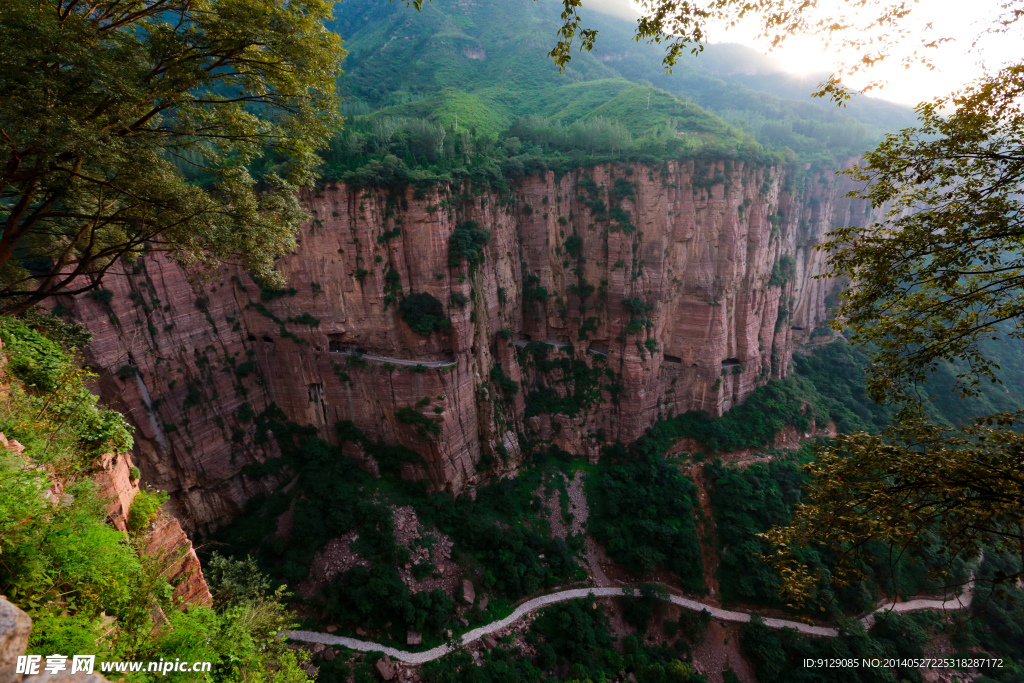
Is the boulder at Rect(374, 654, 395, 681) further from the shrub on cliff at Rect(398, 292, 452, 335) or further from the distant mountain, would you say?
the distant mountain

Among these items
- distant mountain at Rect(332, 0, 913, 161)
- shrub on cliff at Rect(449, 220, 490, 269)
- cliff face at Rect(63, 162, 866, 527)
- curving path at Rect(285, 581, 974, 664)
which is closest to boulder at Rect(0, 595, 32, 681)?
curving path at Rect(285, 581, 974, 664)

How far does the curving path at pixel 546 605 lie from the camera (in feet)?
54.3

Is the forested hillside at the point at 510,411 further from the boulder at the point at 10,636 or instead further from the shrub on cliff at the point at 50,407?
the boulder at the point at 10,636

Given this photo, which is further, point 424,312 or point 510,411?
point 510,411

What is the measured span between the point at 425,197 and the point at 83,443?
16683 mm

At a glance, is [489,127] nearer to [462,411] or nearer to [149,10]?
[462,411]

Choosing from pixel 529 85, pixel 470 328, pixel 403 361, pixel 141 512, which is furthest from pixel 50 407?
pixel 529 85

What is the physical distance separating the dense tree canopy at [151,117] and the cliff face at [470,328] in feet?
37.9

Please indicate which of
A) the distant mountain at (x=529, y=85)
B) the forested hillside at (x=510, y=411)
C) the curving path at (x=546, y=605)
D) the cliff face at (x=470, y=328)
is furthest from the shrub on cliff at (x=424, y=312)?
the distant mountain at (x=529, y=85)

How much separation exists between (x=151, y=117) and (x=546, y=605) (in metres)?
22.2

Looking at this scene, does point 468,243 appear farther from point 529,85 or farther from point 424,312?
point 529,85

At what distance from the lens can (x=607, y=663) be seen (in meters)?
17.8

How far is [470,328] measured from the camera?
73.0 ft

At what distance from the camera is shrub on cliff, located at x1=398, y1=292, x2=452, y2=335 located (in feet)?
69.6
